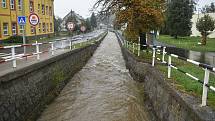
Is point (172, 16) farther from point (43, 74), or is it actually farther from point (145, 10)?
point (43, 74)

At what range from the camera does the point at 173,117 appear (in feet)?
24.2

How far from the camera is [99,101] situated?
1302 centimetres

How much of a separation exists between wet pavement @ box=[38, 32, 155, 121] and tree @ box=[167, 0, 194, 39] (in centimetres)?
4840

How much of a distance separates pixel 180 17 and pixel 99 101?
5509cm

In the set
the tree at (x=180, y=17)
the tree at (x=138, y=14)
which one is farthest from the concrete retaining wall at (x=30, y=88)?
the tree at (x=180, y=17)

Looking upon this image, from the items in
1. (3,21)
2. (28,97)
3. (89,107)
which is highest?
(3,21)

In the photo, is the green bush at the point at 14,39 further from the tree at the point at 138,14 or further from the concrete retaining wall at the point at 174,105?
the concrete retaining wall at the point at 174,105

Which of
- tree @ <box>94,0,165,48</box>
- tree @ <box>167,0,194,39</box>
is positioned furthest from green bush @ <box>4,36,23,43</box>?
tree @ <box>167,0,194,39</box>

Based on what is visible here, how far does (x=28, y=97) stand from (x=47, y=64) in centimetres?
328

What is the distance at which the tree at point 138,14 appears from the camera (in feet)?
64.6

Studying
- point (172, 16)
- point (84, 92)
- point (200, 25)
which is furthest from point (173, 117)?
point (172, 16)

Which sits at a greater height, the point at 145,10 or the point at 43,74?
the point at 145,10

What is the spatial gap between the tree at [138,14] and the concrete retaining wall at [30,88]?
6.35m

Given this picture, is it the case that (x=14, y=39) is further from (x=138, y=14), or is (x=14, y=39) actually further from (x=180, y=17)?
(x=180, y=17)
